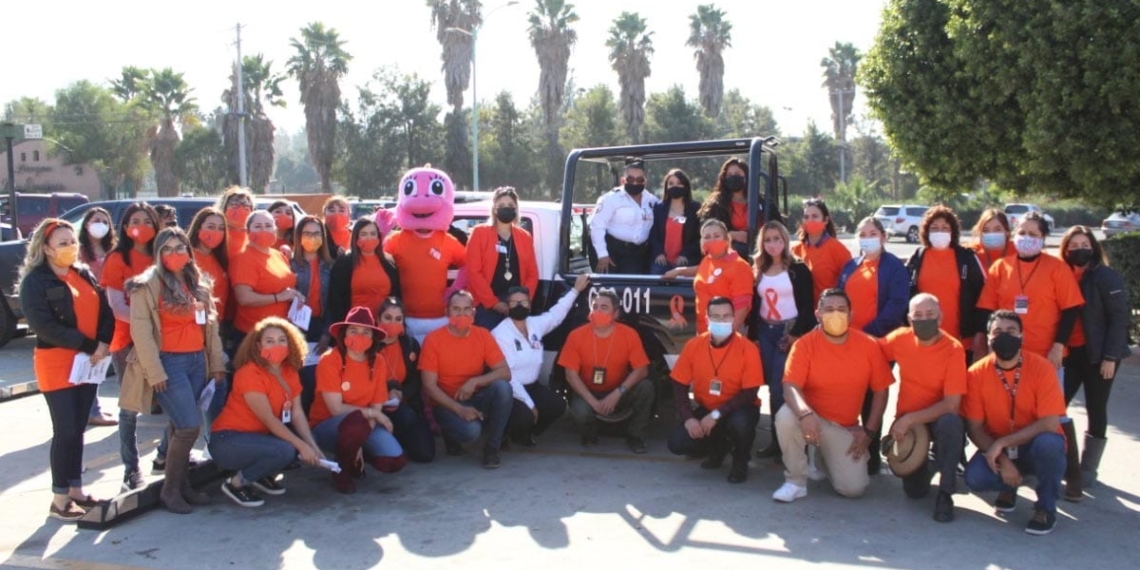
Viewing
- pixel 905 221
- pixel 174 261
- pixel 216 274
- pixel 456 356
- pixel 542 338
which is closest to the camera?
pixel 174 261

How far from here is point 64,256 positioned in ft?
17.4

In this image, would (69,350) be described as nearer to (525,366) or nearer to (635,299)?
(525,366)

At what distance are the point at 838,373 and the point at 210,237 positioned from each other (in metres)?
3.98

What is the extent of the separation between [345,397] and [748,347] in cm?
256

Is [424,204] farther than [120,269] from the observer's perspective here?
Yes

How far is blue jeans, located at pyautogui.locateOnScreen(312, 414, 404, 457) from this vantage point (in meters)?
5.98

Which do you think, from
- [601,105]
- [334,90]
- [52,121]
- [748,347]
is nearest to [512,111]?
[601,105]

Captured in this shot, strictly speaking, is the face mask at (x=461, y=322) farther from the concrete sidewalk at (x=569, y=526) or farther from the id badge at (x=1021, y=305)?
the id badge at (x=1021, y=305)

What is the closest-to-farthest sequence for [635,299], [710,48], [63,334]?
1. [63,334]
2. [635,299]
3. [710,48]

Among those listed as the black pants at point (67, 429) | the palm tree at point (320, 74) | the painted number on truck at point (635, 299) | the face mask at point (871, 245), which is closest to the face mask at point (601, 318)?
the painted number on truck at point (635, 299)

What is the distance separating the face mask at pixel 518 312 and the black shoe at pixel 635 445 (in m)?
1.16

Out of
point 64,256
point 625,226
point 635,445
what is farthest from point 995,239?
point 64,256

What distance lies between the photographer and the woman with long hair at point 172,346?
207 inches

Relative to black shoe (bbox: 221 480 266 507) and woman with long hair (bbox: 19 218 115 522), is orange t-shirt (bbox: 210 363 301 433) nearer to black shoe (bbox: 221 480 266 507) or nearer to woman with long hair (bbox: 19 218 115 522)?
black shoe (bbox: 221 480 266 507)
